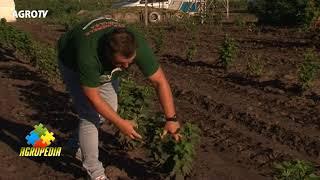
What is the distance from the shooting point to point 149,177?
5102mm

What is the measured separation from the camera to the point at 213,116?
7.61 metres

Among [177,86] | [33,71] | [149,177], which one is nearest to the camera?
[149,177]

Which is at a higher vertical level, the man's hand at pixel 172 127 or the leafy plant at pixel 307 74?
the man's hand at pixel 172 127

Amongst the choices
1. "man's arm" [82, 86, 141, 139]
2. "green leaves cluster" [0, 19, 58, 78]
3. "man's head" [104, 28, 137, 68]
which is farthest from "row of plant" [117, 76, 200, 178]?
"green leaves cluster" [0, 19, 58, 78]

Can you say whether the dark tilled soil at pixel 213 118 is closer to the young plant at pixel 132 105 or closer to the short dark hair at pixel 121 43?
the young plant at pixel 132 105

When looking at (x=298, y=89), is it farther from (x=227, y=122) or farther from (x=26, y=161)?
(x=26, y=161)

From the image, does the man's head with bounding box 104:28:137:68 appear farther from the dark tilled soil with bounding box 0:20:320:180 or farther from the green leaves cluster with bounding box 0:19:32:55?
the green leaves cluster with bounding box 0:19:32:55

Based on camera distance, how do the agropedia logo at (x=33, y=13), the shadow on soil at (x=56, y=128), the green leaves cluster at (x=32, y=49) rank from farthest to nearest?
the agropedia logo at (x=33, y=13)
the green leaves cluster at (x=32, y=49)
the shadow on soil at (x=56, y=128)

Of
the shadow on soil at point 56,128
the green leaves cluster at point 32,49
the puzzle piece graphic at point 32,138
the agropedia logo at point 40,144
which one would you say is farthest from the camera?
the green leaves cluster at point 32,49

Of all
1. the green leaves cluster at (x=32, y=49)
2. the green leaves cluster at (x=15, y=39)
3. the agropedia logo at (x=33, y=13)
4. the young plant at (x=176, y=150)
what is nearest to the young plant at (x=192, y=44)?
the green leaves cluster at (x=32, y=49)

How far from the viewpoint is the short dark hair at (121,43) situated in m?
3.38

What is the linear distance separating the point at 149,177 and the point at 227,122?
2.45 m

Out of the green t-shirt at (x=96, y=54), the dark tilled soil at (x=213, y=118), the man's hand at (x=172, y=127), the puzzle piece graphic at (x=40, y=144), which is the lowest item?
the dark tilled soil at (x=213, y=118)

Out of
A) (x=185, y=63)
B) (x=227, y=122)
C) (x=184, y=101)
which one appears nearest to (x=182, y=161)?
(x=227, y=122)
